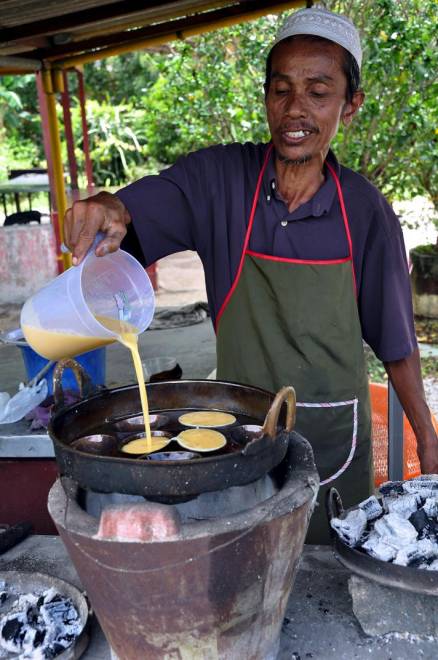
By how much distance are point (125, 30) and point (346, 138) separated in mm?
2284

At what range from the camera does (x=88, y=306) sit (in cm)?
174

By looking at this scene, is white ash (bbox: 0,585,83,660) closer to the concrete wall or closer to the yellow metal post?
the yellow metal post

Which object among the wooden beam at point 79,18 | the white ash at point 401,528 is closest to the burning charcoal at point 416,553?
the white ash at point 401,528

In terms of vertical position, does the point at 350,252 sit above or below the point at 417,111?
below

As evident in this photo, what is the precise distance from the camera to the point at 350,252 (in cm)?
232

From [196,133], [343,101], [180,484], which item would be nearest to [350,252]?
[343,101]

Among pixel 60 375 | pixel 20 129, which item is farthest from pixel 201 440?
pixel 20 129

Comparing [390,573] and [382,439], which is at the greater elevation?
[390,573]

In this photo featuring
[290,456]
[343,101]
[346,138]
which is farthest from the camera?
[346,138]

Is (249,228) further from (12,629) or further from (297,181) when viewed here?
(12,629)

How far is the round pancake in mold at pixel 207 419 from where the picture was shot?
1825 mm

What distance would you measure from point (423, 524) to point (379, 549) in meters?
0.15

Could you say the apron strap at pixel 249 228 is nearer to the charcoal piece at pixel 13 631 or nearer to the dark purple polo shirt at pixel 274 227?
the dark purple polo shirt at pixel 274 227

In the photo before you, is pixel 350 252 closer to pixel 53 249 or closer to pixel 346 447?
pixel 346 447
